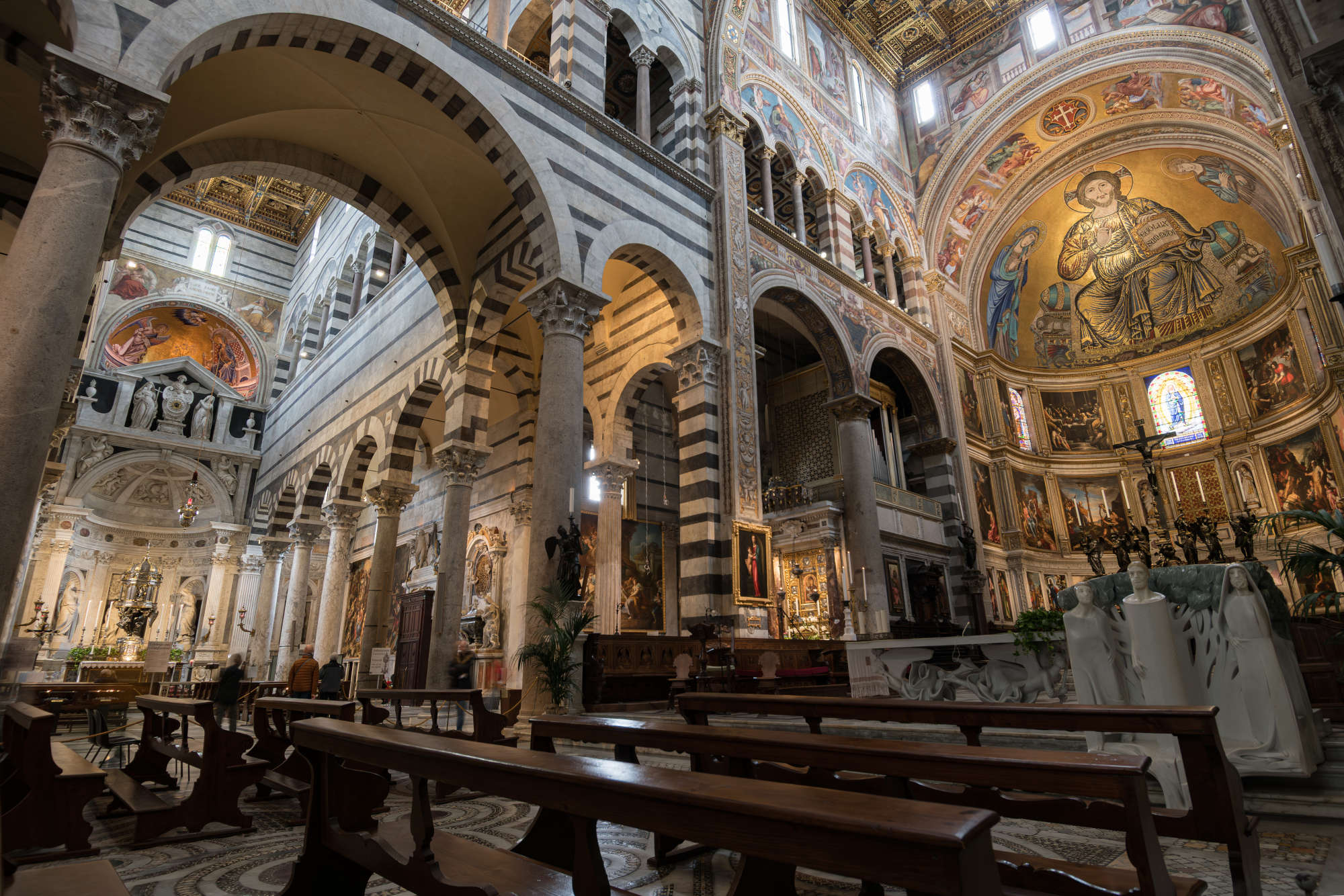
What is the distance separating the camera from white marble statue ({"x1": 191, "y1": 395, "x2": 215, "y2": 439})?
1972 centimetres

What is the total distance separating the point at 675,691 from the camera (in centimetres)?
834

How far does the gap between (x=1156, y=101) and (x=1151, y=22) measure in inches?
81.6

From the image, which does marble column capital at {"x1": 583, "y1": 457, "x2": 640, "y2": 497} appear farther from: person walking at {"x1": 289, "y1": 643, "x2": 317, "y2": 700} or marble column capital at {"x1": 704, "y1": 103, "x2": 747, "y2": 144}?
marble column capital at {"x1": 704, "y1": 103, "x2": 747, "y2": 144}

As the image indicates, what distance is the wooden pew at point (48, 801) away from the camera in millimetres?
3191

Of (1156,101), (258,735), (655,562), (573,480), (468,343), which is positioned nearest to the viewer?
(258,735)

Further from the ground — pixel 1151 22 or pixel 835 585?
pixel 1151 22

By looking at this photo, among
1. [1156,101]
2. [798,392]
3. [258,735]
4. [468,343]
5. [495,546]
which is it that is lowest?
[258,735]

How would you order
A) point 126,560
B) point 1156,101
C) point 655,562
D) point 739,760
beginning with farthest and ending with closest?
point 126,560
point 1156,101
point 655,562
point 739,760

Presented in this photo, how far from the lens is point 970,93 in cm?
1923

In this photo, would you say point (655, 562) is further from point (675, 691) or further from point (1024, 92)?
point (1024, 92)

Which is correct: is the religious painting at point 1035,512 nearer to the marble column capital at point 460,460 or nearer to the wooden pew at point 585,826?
the marble column capital at point 460,460

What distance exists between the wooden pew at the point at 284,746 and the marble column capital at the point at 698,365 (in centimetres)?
698

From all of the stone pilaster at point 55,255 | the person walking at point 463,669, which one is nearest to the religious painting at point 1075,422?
the person walking at point 463,669

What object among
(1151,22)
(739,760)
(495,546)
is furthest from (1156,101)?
(739,760)
